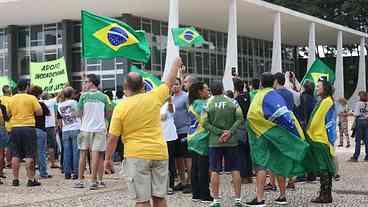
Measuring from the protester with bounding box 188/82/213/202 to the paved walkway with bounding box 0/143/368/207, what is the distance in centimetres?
24

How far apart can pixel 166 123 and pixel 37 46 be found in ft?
87.1

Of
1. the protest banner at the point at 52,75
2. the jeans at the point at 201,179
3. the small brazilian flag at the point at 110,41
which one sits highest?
the small brazilian flag at the point at 110,41

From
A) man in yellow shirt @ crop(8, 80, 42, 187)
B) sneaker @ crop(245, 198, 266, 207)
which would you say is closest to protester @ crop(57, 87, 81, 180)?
man in yellow shirt @ crop(8, 80, 42, 187)

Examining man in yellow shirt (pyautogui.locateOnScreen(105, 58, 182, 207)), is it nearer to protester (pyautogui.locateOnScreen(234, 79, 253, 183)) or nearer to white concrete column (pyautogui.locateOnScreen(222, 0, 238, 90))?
protester (pyautogui.locateOnScreen(234, 79, 253, 183))

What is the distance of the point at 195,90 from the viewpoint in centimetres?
920

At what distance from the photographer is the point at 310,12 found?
47.2 meters

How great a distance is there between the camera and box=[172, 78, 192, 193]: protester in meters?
10.0

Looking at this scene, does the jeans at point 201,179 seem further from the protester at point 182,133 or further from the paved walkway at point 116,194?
the protester at point 182,133

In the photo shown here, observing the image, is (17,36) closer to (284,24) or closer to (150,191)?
(284,24)

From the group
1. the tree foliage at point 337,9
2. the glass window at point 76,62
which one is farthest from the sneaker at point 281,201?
the tree foliage at point 337,9

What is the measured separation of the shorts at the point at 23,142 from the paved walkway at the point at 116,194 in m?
0.60

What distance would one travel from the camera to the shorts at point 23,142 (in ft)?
36.1

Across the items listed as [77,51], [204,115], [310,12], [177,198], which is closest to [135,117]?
[204,115]

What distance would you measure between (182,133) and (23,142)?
117 inches
